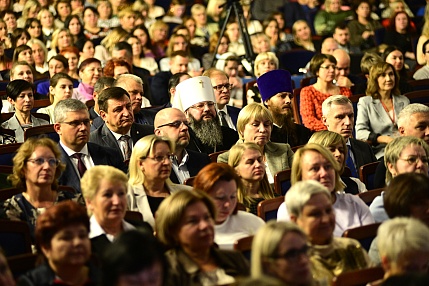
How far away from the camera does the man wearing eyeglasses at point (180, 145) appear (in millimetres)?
6117

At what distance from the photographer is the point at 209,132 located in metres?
6.88

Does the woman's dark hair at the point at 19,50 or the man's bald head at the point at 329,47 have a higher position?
the woman's dark hair at the point at 19,50

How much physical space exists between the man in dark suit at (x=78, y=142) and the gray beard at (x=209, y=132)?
91 cm

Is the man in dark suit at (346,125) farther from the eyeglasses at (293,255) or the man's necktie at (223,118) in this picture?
the eyeglasses at (293,255)

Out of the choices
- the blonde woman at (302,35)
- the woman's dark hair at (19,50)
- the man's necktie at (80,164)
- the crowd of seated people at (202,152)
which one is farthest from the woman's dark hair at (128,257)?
the blonde woman at (302,35)

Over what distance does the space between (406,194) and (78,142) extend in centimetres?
228

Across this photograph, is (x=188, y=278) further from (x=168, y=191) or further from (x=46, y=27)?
(x=46, y=27)

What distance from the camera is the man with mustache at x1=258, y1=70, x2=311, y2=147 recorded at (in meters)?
7.04

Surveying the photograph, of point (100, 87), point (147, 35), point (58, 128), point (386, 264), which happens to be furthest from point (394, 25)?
point (386, 264)

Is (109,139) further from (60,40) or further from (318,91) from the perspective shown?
(60,40)

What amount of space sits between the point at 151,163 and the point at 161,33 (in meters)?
6.20

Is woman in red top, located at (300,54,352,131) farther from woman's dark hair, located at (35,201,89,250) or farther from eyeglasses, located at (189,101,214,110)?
woman's dark hair, located at (35,201,89,250)

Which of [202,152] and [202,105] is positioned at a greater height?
[202,105]

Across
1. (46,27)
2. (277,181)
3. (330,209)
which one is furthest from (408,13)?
(330,209)
